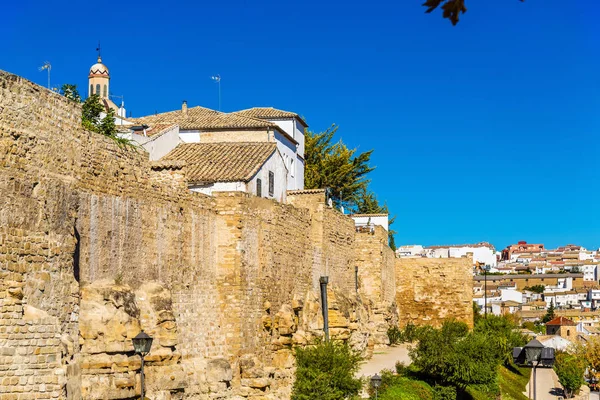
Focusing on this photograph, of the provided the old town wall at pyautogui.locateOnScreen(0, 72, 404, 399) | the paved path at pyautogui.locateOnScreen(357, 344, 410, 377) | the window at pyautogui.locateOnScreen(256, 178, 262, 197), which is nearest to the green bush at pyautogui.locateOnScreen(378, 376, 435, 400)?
the paved path at pyautogui.locateOnScreen(357, 344, 410, 377)

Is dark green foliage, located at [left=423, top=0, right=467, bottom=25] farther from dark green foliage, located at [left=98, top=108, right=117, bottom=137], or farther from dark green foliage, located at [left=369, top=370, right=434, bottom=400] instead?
dark green foliage, located at [left=369, top=370, right=434, bottom=400]

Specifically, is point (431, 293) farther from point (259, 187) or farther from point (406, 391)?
point (259, 187)

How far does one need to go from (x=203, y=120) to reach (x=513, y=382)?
23304mm

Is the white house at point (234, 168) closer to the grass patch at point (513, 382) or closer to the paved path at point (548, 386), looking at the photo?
the grass patch at point (513, 382)

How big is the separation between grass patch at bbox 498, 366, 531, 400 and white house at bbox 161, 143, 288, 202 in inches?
683

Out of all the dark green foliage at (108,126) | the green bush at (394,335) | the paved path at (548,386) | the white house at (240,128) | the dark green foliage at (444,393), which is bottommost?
Result: the paved path at (548,386)

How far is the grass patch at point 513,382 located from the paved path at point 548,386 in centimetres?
98

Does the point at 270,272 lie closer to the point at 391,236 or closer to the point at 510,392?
the point at 510,392

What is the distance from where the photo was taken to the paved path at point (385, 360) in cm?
2905

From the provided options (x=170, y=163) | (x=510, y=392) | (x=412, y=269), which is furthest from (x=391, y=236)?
(x=170, y=163)

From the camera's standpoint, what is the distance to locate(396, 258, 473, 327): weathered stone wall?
4588cm

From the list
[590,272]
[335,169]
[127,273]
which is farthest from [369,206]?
[590,272]

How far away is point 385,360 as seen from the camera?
3309cm

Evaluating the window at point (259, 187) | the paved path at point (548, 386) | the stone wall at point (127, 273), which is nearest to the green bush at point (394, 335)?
the stone wall at point (127, 273)
